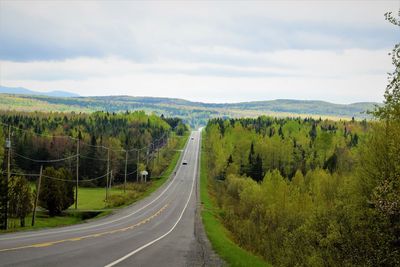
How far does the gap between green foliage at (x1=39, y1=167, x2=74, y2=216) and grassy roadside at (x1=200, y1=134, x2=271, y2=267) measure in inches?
739

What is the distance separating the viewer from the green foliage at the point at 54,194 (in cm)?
5672

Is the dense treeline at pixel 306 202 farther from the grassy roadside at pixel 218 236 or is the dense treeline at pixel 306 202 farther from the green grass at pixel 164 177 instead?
the green grass at pixel 164 177

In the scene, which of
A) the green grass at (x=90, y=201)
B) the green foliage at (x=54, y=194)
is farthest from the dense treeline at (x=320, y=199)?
the green foliage at (x=54, y=194)

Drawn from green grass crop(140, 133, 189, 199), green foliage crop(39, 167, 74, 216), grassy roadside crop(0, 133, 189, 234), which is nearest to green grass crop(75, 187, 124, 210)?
grassy roadside crop(0, 133, 189, 234)

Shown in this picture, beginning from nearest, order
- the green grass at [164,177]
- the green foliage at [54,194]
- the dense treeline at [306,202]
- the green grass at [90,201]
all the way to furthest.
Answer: the dense treeline at [306,202]
the green foliage at [54,194]
the green grass at [90,201]
the green grass at [164,177]

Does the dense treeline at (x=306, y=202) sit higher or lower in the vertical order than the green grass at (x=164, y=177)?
higher

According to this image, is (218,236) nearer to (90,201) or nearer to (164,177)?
(90,201)

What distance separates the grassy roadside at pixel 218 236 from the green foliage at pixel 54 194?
18762 mm

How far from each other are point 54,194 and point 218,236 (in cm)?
3327

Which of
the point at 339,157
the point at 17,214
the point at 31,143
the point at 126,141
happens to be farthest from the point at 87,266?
the point at 126,141

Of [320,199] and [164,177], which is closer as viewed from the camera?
[320,199]

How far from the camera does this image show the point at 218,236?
99.5ft

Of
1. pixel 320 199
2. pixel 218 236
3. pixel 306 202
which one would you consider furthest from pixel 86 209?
pixel 218 236

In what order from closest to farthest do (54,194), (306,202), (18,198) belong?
(18,198)
(54,194)
(306,202)
